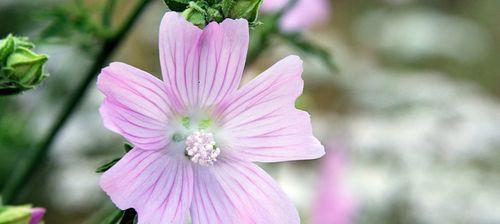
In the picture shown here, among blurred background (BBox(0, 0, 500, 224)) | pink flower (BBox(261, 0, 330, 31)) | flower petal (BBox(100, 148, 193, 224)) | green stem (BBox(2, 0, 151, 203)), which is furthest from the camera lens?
blurred background (BBox(0, 0, 500, 224))

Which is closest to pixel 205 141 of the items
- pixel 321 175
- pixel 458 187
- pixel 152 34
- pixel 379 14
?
pixel 321 175

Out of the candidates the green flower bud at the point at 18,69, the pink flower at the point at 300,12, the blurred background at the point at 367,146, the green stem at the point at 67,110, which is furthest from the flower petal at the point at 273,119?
the blurred background at the point at 367,146

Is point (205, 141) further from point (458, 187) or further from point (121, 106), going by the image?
point (458, 187)

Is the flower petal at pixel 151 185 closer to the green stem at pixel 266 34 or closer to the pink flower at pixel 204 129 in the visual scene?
the pink flower at pixel 204 129

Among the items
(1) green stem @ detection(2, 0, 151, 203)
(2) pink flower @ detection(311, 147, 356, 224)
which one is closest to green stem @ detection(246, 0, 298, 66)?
(1) green stem @ detection(2, 0, 151, 203)

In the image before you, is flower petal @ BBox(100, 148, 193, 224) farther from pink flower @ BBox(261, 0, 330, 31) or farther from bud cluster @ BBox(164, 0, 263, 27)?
pink flower @ BBox(261, 0, 330, 31)

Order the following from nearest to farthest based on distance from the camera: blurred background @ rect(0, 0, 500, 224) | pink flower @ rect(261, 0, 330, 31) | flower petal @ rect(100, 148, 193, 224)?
flower petal @ rect(100, 148, 193, 224) → pink flower @ rect(261, 0, 330, 31) → blurred background @ rect(0, 0, 500, 224)

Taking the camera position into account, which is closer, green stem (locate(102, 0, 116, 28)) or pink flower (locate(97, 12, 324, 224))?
pink flower (locate(97, 12, 324, 224))
